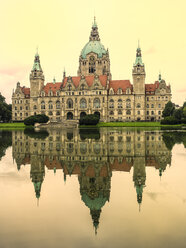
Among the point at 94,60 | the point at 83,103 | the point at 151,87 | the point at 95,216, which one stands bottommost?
the point at 95,216

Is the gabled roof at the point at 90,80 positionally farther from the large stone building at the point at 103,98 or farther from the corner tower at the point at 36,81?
the corner tower at the point at 36,81

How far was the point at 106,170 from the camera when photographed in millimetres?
15492

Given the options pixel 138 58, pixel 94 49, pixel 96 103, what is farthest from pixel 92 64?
pixel 96 103

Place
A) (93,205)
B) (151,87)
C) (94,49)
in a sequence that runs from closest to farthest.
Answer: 1. (93,205)
2. (151,87)
3. (94,49)

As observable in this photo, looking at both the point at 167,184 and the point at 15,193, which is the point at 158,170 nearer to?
the point at 167,184

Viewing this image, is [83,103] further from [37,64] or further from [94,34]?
[94,34]

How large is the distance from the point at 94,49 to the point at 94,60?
6.14 meters

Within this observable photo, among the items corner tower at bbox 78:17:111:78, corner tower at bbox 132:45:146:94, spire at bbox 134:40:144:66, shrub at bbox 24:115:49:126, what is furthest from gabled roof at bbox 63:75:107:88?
shrub at bbox 24:115:49:126

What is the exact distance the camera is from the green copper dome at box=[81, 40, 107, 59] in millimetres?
129875

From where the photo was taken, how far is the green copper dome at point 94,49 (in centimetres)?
12988

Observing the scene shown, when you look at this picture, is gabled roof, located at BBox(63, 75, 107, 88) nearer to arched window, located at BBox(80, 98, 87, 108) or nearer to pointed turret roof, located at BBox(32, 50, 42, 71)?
arched window, located at BBox(80, 98, 87, 108)

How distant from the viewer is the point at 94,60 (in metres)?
129

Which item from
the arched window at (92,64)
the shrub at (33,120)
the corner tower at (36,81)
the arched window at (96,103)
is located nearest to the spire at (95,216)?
the shrub at (33,120)

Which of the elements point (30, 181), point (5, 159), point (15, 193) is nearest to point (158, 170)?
point (30, 181)
